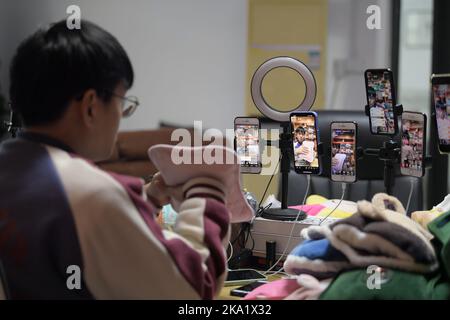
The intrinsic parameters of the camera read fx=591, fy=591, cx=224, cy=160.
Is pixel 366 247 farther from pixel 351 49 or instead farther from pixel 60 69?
pixel 351 49

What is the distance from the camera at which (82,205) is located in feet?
2.80

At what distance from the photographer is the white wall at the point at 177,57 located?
3891 millimetres

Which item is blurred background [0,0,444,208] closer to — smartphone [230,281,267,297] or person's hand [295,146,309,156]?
person's hand [295,146,309,156]

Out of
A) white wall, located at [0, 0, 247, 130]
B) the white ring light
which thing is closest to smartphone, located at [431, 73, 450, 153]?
the white ring light

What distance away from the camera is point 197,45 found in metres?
3.94

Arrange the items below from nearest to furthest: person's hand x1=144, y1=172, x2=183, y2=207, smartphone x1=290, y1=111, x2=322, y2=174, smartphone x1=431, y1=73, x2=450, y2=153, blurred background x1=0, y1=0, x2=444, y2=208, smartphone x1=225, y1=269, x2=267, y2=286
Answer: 1. person's hand x1=144, y1=172, x2=183, y2=207
2. smartphone x1=431, y1=73, x2=450, y2=153
3. smartphone x1=225, y1=269, x2=267, y2=286
4. smartphone x1=290, y1=111, x2=322, y2=174
5. blurred background x1=0, y1=0, x2=444, y2=208

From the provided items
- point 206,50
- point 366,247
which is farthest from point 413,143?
point 206,50

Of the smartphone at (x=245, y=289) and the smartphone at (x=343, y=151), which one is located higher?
the smartphone at (x=343, y=151)

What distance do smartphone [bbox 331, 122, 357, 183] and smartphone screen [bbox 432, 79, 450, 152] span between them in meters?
0.26

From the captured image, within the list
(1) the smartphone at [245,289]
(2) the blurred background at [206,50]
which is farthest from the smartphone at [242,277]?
(2) the blurred background at [206,50]

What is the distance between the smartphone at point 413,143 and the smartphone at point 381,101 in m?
0.06

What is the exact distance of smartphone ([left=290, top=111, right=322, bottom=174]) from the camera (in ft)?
4.91

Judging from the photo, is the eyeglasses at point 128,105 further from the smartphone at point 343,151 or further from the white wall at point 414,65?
the white wall at point 414,65
